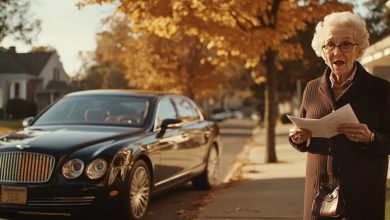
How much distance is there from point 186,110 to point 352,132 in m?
6.89

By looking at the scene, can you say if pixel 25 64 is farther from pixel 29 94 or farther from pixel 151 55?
pixel 151 55

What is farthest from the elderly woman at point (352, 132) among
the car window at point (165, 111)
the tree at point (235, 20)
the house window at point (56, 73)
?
the house window at point (56, 73)

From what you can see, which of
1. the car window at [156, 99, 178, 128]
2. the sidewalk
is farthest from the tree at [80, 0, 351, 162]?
the car window at [156, 99, 178, 128]

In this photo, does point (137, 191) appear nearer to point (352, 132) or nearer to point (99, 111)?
point (99, 111)

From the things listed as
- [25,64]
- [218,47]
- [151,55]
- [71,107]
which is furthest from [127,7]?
[25,64]

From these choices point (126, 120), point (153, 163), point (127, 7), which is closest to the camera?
point (153, 163)

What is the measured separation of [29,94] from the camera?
151 feet

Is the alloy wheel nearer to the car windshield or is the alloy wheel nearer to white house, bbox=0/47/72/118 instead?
the car windshield

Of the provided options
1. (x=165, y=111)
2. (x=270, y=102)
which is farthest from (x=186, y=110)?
(x=270, y=102)

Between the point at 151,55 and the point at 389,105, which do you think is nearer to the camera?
the point at 389,105

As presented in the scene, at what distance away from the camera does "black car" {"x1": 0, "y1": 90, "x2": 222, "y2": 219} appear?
6.84 metres

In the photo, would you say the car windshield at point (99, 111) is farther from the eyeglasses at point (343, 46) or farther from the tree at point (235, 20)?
the eyeglasses at point (343, 46)

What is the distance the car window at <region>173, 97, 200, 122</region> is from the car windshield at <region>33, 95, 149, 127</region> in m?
1.02

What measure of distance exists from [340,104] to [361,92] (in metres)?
0.13
